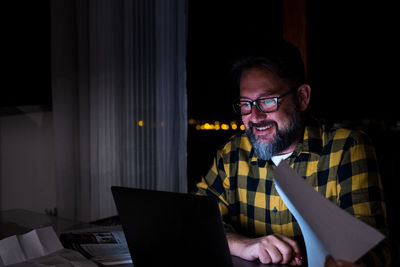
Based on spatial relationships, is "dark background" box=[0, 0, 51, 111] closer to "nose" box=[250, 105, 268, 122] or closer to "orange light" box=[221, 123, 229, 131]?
"orange light" box=[221, 123, 229, 131]

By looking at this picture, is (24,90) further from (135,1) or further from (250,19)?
(250,19)

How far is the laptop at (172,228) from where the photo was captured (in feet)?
3.12

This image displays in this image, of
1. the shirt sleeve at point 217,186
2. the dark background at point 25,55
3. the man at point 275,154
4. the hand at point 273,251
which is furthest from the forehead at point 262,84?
the dark background at point 25,55

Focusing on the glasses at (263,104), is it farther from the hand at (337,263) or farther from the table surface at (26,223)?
the hand at (337,263)

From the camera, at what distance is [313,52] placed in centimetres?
269

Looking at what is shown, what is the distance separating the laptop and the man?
1.40 feet

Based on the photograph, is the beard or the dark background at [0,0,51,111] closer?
the beard

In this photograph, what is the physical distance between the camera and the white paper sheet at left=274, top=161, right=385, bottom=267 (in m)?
0.75

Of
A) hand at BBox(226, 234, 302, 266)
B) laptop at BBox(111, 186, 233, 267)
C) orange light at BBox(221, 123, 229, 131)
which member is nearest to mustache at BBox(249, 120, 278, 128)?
hand at BBox(226, 234, 302, 266)

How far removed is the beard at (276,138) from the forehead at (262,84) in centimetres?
10

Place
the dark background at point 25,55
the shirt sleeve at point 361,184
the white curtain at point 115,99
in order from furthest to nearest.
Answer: the white curtain at point 115,99, the dark background at point 25,55, the shirt sleeve at point 361,184

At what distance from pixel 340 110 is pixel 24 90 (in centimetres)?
198

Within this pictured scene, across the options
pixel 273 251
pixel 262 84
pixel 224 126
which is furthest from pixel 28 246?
pixel 224 126

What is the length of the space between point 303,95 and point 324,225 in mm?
891
